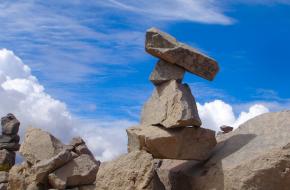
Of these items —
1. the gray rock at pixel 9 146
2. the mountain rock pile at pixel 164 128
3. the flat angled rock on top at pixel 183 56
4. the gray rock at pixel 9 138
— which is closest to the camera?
the mountain rock pile at pixel 164 128

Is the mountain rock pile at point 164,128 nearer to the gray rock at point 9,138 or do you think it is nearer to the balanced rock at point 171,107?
the balanced rock at point 171,107

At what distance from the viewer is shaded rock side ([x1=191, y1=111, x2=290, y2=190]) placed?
11805mm

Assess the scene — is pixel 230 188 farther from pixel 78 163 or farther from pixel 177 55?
pixel 78 163

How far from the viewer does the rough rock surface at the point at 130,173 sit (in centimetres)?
1196

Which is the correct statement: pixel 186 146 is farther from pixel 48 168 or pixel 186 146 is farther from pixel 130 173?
pixel 48 168

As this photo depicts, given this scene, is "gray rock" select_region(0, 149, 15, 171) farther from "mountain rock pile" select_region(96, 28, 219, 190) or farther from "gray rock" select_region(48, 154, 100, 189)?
"mountain rock pile" select_region(96, 28, 219, 190)

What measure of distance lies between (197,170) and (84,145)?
2003 centimetres

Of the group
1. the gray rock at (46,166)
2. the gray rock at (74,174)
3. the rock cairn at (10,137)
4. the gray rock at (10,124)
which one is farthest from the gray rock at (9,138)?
the gray rock at (46,166)

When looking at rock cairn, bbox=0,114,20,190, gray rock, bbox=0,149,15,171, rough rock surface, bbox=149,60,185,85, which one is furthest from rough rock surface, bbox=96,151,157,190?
rock cairn, bbox=0,114,20,190

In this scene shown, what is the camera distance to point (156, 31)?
1372cm

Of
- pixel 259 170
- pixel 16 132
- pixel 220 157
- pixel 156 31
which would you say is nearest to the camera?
pixel 259 170

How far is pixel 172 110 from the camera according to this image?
1269 cm

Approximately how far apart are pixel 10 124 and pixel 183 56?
2658 centimetres

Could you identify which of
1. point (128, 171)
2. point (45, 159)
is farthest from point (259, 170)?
point (45, 159)
